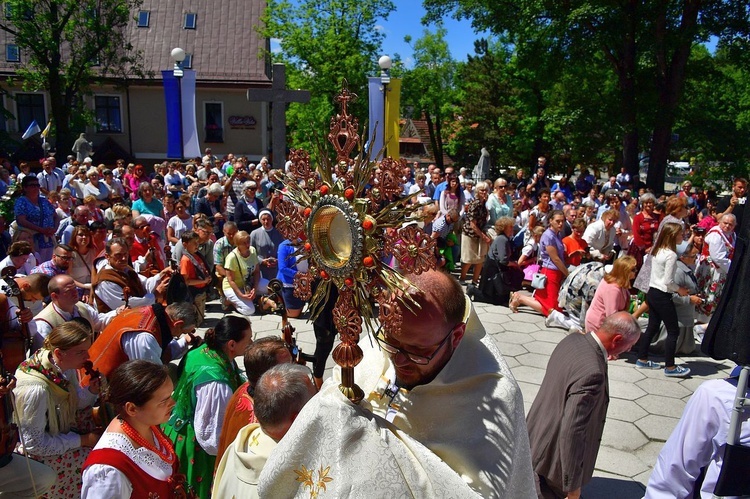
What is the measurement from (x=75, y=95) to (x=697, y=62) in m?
25.9

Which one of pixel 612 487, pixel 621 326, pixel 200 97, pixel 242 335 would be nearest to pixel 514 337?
pixel 612 487

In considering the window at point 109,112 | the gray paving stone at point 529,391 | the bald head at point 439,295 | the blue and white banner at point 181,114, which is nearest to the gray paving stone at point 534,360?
the gray paving stone at point 529,391

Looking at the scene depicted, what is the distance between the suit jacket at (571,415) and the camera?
3709 millimetres

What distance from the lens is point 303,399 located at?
272 centimetres

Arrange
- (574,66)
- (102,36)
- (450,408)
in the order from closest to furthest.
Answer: (450,408), (574,66), (102,36)

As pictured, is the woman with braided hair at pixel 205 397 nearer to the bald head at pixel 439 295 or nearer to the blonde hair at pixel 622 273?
the bald head at pixel 439 295

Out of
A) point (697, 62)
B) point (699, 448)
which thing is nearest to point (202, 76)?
point (697, 62)

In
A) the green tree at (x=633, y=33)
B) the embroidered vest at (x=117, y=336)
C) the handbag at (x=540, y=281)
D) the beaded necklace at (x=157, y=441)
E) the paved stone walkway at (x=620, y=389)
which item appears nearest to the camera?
the beaded necklace at (x=157, y=441)

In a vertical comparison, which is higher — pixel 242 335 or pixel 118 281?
pixel 242 335

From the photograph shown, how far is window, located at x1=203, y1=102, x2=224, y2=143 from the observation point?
3303 cm

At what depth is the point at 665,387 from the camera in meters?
6.83

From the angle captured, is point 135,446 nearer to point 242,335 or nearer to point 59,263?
point 242,335

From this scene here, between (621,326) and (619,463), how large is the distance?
189 centimetres

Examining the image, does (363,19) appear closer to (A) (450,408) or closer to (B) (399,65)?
(B) (399,65)
